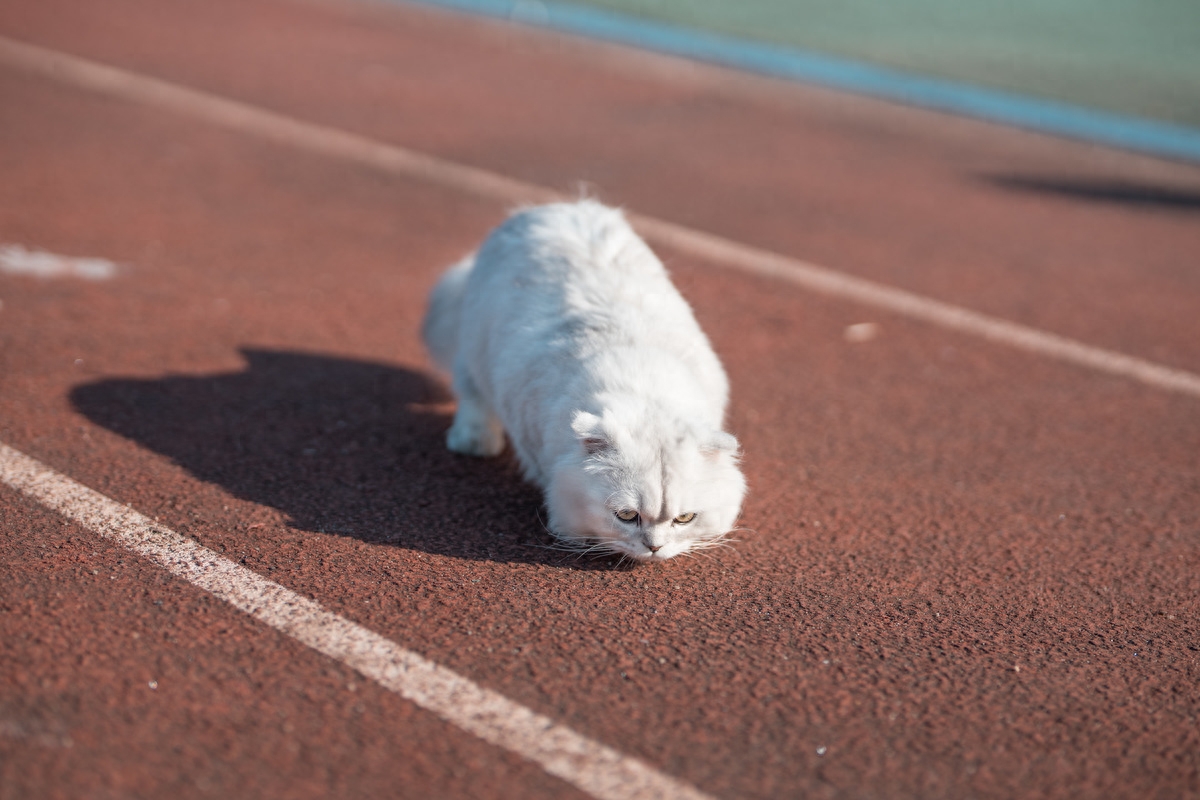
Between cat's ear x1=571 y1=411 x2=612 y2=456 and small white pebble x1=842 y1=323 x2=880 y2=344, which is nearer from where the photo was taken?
cat's ear x1=571 y1=411 x2=612 y2=456

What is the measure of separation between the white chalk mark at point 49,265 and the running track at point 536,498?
0.12m

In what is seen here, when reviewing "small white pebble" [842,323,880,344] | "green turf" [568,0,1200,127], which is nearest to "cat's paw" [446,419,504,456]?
"small white pebble" [842,323,880,344]

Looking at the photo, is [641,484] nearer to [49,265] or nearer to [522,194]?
[49,265]

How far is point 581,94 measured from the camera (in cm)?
1152

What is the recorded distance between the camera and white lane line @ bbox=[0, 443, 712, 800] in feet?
10.1

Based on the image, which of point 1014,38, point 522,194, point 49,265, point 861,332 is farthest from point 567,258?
point 1014,38

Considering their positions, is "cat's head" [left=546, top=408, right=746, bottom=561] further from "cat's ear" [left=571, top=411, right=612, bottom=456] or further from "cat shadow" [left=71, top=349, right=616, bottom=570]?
"cat shadow" [left=71, top=349, right=616, bottom=570]

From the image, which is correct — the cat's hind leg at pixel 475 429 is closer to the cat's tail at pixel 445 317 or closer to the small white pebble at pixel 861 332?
the cat's tail at pixel 445 317

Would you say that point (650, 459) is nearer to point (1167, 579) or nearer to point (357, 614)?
point (357, 614)

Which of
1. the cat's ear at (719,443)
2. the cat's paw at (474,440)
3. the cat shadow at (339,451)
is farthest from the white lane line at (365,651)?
the cat's paw at (474,440)

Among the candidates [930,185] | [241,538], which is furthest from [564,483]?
[930,185]

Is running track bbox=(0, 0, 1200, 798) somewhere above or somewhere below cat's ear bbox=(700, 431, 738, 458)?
below

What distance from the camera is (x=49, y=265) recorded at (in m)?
6.38

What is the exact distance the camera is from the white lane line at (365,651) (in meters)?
3.08
